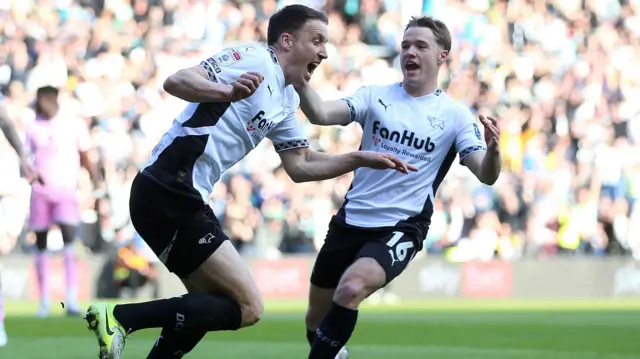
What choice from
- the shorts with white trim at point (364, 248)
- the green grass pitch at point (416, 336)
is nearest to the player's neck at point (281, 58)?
the shorts with white trim at point (364, 248)

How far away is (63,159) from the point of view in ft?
53.0

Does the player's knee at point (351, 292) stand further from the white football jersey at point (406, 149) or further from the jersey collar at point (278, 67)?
the jersey collar at point (278, 67)

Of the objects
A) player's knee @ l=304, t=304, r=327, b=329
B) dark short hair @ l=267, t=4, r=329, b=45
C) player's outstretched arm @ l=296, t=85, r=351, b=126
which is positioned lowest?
player's knee @ l=304, t=304, r=327, b=329

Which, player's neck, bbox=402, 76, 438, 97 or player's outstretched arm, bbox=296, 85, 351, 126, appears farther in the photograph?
player's neck, bbox=402, 76, 438, 97

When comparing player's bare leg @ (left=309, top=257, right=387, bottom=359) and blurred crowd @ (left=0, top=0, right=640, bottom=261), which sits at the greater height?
player's bare leg @ (left=309, top=257, right=387, bottom=359)

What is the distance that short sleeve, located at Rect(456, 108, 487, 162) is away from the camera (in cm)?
883

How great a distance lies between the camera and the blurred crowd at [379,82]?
21047 millimetres

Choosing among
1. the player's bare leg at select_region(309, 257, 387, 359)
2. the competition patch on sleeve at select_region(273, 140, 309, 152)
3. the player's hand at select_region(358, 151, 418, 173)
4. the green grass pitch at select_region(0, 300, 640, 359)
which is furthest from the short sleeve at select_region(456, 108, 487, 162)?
the green grass pitch at select_region(0, 300, 640, 359)

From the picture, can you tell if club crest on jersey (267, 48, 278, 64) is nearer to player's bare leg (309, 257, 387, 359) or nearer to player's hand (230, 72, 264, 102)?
player's hand (230, 72, 264, 102)

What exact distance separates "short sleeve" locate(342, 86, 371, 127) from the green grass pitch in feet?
7.74

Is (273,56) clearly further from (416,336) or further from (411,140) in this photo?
(416,336)

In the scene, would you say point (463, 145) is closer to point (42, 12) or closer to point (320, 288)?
point (320, 288)

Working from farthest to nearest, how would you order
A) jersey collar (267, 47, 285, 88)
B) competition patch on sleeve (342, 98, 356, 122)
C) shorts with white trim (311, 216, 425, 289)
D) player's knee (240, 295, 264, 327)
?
competition patch on sleeve (342, 98, 356, 122) < shorts with white trim (311, 216, 425, 289) < jersey collar (267, 47, 285, 88) < player's knee (240, 295, 264, 327)

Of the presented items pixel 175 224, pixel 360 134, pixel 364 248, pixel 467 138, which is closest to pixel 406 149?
pixel 467 138
